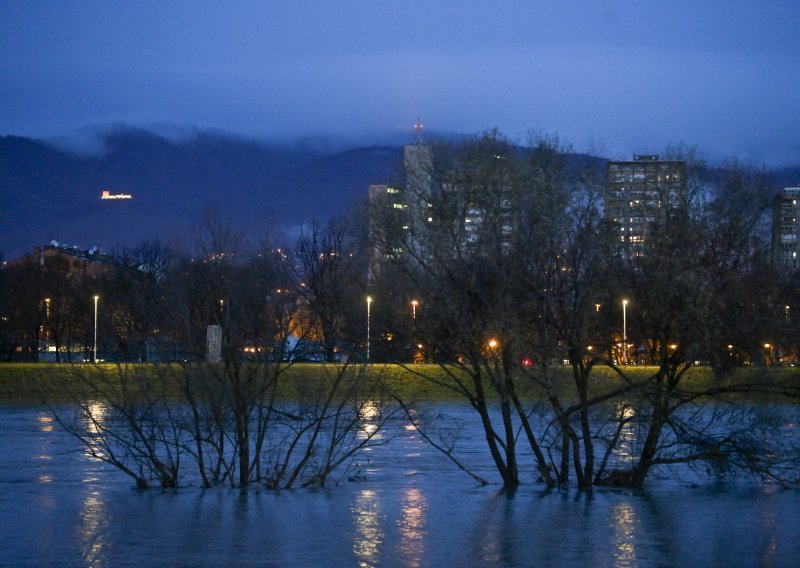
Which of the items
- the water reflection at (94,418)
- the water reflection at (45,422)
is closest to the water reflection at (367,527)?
the water reflection at (94,418)

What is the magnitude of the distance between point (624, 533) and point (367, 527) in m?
3.22

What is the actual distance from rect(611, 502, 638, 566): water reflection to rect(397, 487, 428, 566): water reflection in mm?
2199

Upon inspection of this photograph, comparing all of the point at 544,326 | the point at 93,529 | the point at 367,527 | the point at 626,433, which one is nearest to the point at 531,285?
the point at 544,326

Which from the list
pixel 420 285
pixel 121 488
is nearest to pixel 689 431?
pixel 420 285

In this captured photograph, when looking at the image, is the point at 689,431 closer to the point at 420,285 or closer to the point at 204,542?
the point at 420,285

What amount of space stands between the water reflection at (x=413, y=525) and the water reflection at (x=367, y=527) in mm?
293

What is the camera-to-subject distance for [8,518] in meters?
16.2

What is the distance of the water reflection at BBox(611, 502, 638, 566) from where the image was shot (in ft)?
42.8

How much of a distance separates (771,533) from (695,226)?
5.19 metres

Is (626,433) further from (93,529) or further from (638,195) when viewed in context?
(93,529)

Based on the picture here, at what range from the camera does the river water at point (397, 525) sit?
43.2 ft

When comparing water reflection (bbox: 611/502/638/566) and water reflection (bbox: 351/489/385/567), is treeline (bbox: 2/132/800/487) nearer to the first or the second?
water reflection (bbox: 351/489/385/567)

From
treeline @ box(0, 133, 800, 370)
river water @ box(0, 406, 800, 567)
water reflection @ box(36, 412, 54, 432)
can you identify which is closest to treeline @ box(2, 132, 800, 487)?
treeline @ box(0, 133, 800, 370)

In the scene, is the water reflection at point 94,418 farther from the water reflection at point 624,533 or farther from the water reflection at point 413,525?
the water reflection at point 624,533
